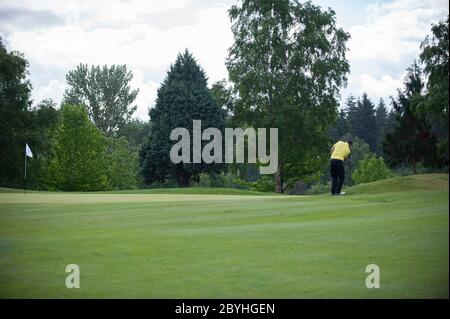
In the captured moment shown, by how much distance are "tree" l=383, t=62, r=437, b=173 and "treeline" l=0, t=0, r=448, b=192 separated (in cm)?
11

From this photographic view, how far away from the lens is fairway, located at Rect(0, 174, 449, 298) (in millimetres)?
7297

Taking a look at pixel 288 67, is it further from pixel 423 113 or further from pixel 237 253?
pixel 237 253

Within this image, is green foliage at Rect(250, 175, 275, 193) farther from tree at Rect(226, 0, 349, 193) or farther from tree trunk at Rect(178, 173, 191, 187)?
tree at Rect(226, 0, 349, 193)

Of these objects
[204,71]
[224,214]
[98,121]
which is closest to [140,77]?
[98,121]

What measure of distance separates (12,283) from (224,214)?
9181mm

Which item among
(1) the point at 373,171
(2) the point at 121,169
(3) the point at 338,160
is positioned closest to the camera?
(3) the point at 338,160

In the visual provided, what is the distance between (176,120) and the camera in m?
64.1

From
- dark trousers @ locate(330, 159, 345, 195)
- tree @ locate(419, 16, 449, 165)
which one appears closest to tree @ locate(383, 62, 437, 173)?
tree @ locate(419, 16, 449, 165)

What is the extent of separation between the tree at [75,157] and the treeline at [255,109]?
11 centimetres

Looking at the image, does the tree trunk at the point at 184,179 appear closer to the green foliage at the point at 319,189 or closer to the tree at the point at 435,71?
the tree at the point at 435,71

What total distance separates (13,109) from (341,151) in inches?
1601

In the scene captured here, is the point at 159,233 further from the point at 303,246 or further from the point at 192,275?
the point at 192,275

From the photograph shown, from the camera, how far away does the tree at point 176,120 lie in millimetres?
63125

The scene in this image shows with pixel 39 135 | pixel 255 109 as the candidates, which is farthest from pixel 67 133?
pixel 255 109
